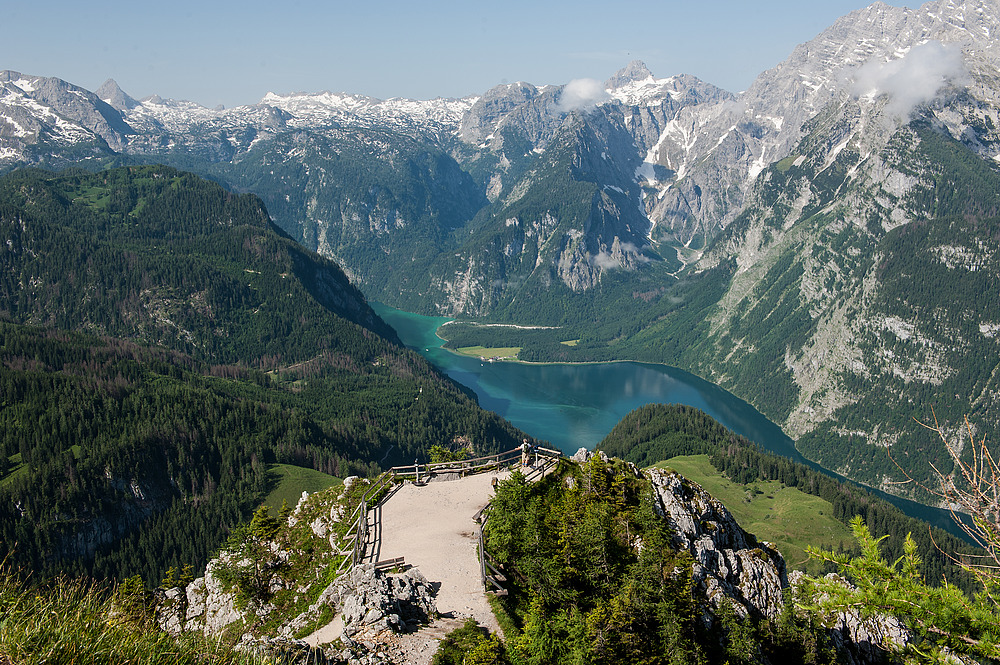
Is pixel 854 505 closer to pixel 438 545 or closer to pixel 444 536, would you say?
pixel 444 536

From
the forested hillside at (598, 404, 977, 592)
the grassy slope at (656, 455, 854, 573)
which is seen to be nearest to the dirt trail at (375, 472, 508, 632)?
the grassy slope at (656, 455, 854, 573)

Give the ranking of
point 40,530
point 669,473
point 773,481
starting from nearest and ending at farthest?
point 669,473 < point 40,530 < point 773,481

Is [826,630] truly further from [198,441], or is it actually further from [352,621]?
[198,441]

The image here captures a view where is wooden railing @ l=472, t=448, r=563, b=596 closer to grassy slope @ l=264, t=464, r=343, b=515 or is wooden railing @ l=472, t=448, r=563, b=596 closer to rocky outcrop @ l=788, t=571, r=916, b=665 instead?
rocky outcrop @ l=788, t=571, r=916, b=665

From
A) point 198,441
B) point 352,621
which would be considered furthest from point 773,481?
point 352,621

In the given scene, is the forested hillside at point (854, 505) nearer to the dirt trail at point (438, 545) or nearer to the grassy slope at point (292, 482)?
the grassy slope at point (292, 482)

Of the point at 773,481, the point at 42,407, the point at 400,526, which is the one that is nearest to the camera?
the point at 400,526

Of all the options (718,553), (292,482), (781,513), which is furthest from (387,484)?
(781,513)
